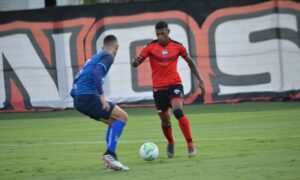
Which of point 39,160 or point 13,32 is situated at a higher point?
point 13,32

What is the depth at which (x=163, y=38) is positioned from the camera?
45.3ft

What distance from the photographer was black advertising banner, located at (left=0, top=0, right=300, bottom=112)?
25.4 m

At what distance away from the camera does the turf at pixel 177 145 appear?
1128 centimetres

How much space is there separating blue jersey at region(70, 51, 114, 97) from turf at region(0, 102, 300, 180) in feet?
4.02

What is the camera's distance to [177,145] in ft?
51.3

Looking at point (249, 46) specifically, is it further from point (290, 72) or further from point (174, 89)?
point (174, 89)

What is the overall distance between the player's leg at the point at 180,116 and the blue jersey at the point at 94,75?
206 centimetres

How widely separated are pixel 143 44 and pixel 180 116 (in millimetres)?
13378

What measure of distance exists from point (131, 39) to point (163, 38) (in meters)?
13.2

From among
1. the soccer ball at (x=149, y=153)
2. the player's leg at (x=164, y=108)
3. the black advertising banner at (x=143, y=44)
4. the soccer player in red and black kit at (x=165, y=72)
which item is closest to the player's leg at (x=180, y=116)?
the soccer player in red and black kit at (x=165, y=72)

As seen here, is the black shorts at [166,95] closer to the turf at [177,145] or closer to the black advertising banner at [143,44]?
the turf at [177,145]

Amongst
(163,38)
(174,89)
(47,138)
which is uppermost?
(163,38)

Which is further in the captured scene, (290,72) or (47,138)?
(290,72)

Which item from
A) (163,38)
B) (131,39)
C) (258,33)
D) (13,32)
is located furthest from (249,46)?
(163,38)
